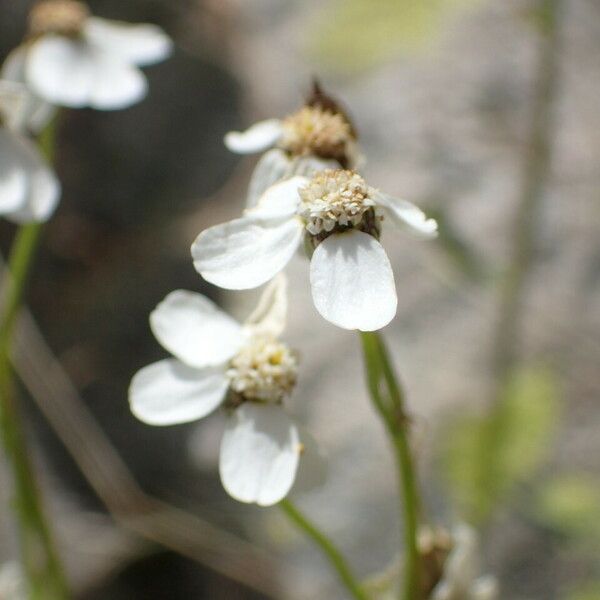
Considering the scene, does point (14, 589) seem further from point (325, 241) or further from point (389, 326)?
point (389, 326)

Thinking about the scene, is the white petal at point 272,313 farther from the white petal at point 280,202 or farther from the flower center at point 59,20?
the flower center at point 59,20

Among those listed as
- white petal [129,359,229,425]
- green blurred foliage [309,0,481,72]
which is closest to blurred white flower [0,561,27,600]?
white petal [129,359,229,425]

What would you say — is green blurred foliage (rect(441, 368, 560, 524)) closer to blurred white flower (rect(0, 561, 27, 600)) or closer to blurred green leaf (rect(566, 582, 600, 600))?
blurred green leaf (rect(566, 582, 600, 600))

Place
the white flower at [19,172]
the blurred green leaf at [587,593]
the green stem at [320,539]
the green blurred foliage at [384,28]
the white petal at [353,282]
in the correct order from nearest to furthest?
the white petal at [353,282]
the green stem at [320,539]
the white flower at [19,172]
the blurred green leaf at [587,593]
the green blurred foliage at [384,28]

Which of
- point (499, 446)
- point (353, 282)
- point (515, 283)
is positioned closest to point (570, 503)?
point (499, 446)

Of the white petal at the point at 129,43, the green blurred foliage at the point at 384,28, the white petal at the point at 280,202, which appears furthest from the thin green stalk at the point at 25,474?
the green blurred foliage at the point at 384,28

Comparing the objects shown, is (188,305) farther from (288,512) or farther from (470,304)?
(470,304)

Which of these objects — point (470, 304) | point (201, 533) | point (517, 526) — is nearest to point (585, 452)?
point (517, 526)
